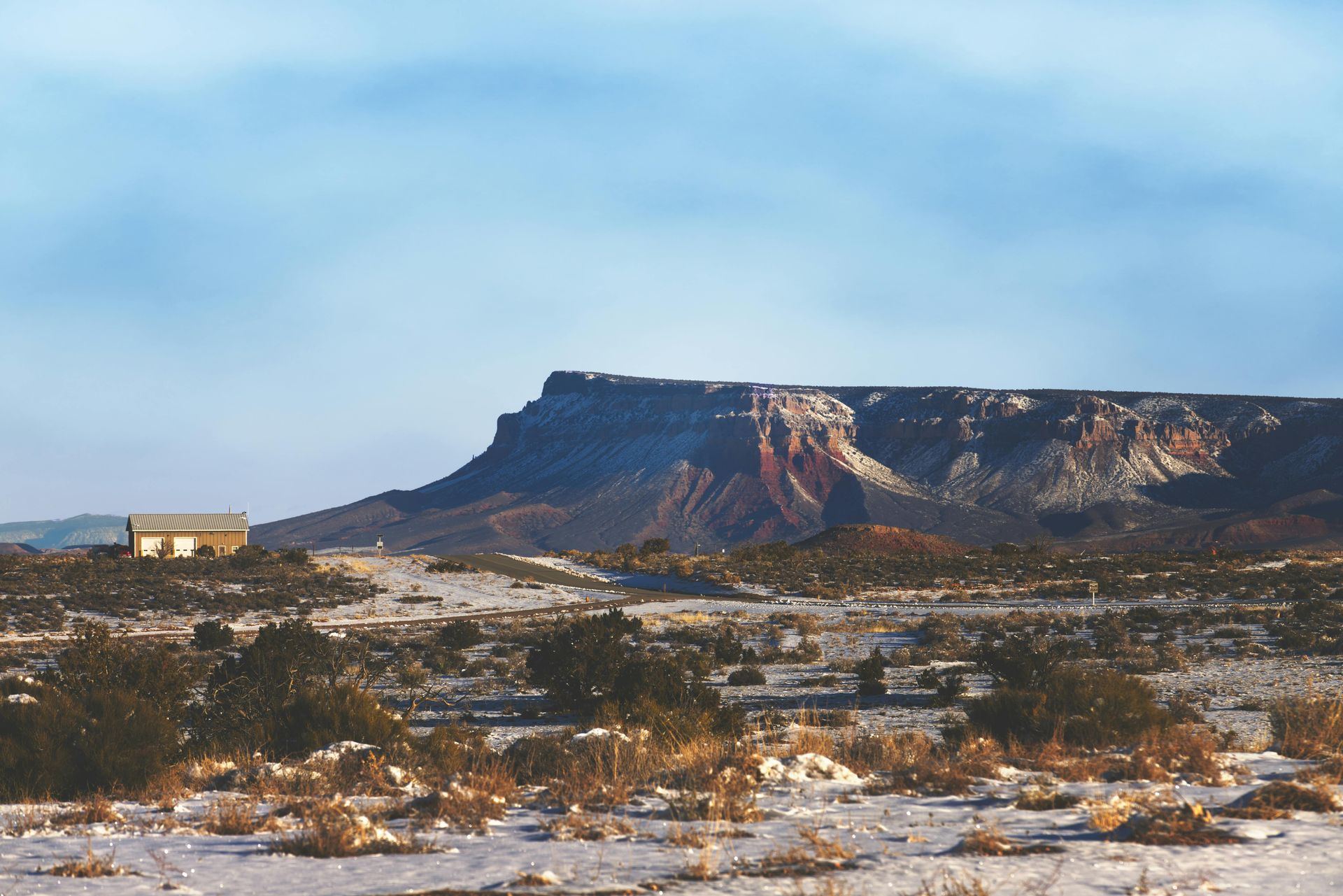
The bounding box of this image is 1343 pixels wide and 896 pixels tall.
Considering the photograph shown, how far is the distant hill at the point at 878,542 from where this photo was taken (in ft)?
366

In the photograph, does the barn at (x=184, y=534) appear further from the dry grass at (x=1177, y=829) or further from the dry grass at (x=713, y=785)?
the dry grass at (x=1177, y=829)

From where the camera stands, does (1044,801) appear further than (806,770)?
No

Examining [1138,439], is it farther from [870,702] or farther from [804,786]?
[804,786]

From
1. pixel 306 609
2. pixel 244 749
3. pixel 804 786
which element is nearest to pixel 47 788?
pixel 244 749

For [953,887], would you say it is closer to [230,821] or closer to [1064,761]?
[1064,761]

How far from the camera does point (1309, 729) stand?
11.6 m

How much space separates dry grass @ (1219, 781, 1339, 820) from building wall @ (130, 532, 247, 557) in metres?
76.7

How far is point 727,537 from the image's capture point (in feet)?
623

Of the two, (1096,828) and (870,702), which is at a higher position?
(1096,828)

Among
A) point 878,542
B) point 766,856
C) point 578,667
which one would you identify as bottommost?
point 878,542

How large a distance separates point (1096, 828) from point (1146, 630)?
28681 mm

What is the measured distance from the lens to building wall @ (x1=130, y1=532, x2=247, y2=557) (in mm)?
75125

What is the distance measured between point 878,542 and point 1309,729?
104139 mm

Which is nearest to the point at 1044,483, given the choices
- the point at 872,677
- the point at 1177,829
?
the point at 872,677
